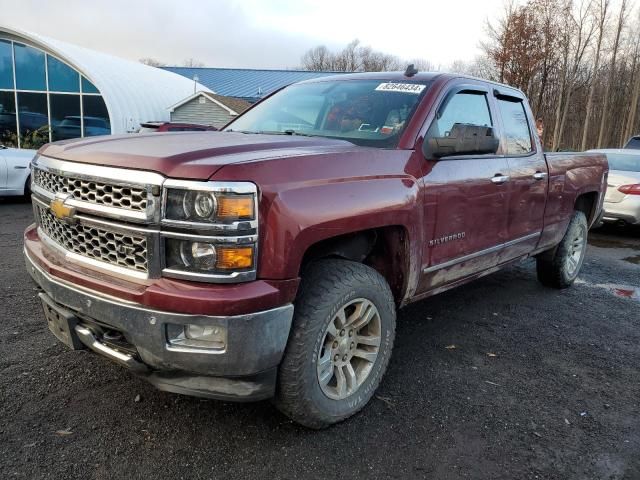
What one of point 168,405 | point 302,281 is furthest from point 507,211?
point 168,405

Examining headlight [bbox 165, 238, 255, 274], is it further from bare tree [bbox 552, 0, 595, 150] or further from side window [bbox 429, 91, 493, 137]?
bare tree [bbox 552, 0, 595, 150]

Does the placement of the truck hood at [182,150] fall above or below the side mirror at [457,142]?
below

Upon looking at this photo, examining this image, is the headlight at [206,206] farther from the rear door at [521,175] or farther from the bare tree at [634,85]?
the bare tree at [634,85]

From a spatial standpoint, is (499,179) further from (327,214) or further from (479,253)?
(327,214)

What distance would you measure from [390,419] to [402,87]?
2182 millimetres

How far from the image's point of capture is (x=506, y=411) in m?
3.09

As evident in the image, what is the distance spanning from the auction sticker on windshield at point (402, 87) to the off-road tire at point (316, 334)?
54.6 inches

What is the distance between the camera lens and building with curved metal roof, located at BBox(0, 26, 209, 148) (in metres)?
21.5

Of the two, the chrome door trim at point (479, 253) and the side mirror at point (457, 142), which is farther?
the chrome door trim at point (479, 253)

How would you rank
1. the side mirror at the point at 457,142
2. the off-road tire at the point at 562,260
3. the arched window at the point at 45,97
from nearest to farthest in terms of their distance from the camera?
the side mirror at the point at 457,142 < the off-road tire at the point at 562,260 < the arched window at the point at 45,97

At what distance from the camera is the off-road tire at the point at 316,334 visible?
2.46m

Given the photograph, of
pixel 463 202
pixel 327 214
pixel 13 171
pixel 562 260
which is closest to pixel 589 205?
pixel 562 260

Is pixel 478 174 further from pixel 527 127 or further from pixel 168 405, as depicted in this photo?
pixel 168 405

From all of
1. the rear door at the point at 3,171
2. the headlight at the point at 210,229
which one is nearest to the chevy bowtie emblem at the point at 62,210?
the headlight at the point at 210,229
